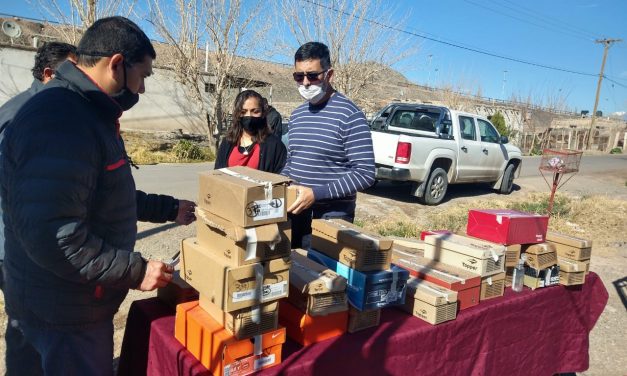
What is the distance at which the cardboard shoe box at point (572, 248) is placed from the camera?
3.04 metres

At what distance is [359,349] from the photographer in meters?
1.94

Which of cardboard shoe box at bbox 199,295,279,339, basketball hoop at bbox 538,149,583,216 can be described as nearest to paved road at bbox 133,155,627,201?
basketball hoop at bbox 538,149,583,216

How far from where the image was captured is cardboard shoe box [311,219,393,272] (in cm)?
201

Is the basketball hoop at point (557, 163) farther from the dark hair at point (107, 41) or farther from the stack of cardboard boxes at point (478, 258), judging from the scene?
the dark hair at point (107, 41)

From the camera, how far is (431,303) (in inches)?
85.6

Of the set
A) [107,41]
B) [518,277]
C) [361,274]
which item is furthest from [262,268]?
[518,277]

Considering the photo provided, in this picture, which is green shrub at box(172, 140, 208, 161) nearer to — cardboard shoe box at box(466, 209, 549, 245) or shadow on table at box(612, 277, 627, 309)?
shadow on table at box(612, 277, 627, 309)

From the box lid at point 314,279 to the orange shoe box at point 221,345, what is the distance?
0.19 metres

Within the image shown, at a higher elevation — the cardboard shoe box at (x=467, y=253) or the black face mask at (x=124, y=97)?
the black face mask at (x=124, y=97)

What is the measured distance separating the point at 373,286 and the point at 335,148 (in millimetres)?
935

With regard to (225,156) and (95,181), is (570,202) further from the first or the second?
(95,181)

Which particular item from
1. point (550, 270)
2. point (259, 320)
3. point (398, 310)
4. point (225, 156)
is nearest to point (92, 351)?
point (259, 320)

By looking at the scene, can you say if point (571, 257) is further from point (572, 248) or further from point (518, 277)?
point (518, 277)

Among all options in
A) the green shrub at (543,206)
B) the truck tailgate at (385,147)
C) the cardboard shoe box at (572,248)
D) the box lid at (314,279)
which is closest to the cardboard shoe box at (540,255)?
the cardboard shoe box at (572,248)
